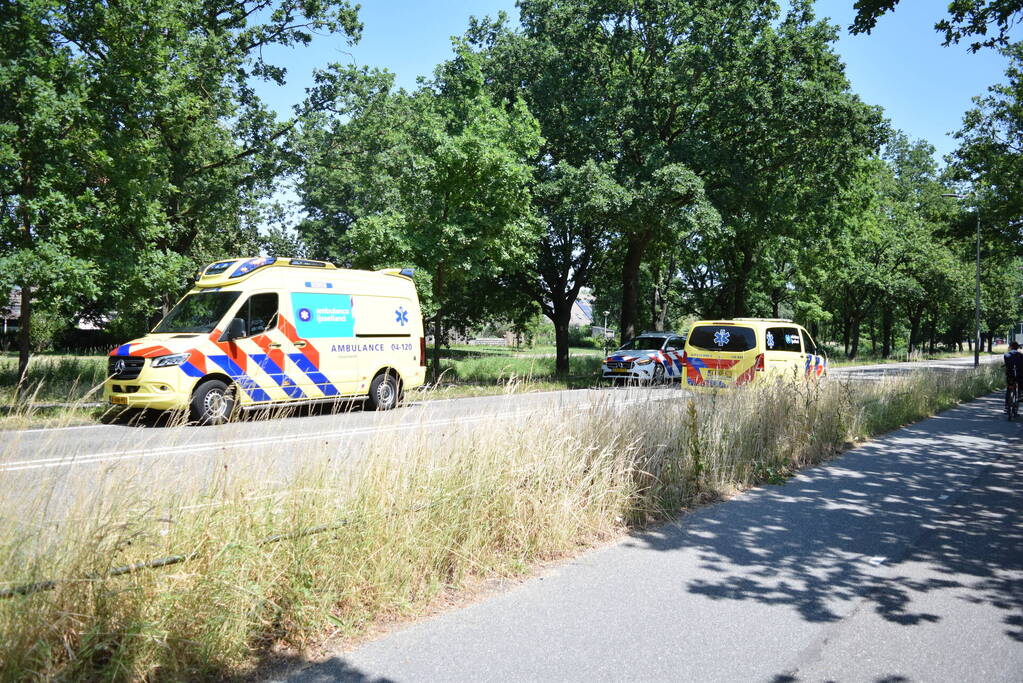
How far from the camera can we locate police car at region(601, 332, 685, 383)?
20.7 m

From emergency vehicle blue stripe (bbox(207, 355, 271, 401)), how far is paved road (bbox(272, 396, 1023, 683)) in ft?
25.6

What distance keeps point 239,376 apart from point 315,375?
136cm

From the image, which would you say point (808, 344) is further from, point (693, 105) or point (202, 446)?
point (202, 446)

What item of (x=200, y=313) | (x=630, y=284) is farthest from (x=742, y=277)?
(x=200, y=313)

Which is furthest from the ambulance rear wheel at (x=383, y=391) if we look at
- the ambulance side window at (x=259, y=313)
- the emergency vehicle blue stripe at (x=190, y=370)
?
the emergency vehicle blue stripe at (x=190, y=370)

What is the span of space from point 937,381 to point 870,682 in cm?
1541

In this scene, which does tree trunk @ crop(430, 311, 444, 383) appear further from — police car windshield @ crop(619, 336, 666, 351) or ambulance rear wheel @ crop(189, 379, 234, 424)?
ambulance rear wheel @ crop(189, 379, 234, 424)

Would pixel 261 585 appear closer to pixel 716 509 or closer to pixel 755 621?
pixel 755 621

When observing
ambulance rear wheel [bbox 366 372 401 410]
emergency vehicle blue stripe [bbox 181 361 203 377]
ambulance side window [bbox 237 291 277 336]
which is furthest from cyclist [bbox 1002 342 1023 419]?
emergency vehicle blue stripe [bbox 181 361 203 377]

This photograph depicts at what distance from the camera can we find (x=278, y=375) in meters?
11.7

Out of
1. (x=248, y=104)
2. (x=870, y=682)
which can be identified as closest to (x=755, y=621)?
(x=870, y=682)

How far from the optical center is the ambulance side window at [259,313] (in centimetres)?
1152

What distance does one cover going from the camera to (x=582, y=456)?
5.63 meters

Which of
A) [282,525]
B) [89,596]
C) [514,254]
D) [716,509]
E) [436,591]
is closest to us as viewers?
[89,596]
